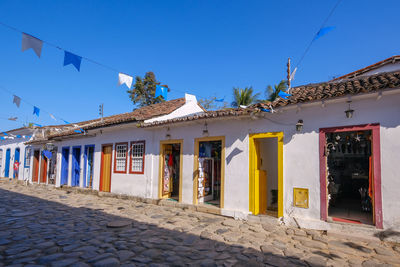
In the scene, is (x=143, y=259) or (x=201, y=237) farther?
(x=201, y=237)

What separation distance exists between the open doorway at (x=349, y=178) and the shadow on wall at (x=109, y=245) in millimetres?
4204

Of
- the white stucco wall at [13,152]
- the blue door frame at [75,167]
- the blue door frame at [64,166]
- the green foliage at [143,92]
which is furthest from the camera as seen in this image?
the green foliage at [143,92]

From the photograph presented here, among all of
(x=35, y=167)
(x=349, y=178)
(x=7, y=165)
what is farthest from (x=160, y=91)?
(x=7, y=165)

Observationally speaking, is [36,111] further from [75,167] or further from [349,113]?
[349,113]

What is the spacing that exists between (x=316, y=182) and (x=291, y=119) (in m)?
1.87

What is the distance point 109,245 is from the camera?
5.09 meters

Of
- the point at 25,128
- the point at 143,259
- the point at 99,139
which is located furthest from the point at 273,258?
the point at 25,128

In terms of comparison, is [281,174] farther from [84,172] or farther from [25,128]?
[25,128]

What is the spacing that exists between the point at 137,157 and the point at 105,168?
268 cm

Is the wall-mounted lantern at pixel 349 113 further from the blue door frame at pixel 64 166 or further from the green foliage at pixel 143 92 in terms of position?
the green foliage at pixel 143 92

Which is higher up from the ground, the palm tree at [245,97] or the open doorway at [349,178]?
the palm tree at [245,97]

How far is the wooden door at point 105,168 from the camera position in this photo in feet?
40.6

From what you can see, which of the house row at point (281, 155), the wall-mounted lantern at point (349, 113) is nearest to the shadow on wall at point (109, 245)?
the house row at point (281, 155)

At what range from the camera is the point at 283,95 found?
7.29 metres
